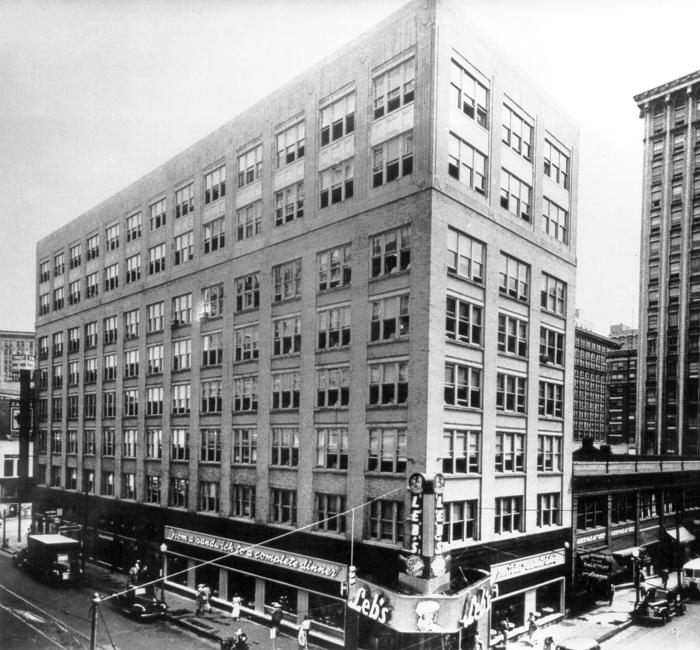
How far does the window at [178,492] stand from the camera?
4536cm

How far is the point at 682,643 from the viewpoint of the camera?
3256cm

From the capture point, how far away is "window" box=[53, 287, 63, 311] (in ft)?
208

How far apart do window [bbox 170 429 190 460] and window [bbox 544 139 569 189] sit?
28.8 metres

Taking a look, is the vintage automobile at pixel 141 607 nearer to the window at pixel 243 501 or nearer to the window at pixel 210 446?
the window at pixel 243 501

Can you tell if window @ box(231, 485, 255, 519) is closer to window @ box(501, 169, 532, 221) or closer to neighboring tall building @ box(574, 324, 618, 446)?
window @ box(501, 169, 532, 221)

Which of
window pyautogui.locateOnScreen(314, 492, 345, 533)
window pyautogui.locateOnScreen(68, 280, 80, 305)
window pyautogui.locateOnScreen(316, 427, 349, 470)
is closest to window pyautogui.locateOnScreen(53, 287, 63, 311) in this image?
window pyautogui.locateOnScreen(68, 280, 80, 305)

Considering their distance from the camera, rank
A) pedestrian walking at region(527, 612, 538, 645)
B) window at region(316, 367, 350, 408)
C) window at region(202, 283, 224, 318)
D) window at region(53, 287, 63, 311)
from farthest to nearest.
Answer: window at region(53, 287, 63, 311) → window at region(202, 283, 224, 318) → window at region(316, 367, 350, 408) → pedestrian walking at region(527, 612, 538, 645)

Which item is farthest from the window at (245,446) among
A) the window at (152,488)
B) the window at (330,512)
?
the window at (152,488)

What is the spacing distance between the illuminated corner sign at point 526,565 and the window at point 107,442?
1300 inches

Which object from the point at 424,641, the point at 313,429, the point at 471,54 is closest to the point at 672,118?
the point at 471,54

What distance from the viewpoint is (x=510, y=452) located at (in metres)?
36.3

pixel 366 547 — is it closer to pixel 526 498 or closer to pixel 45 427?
pixel 526 498

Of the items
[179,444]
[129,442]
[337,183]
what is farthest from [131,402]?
[337,183]

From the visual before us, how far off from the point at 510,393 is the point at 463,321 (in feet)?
19.7
